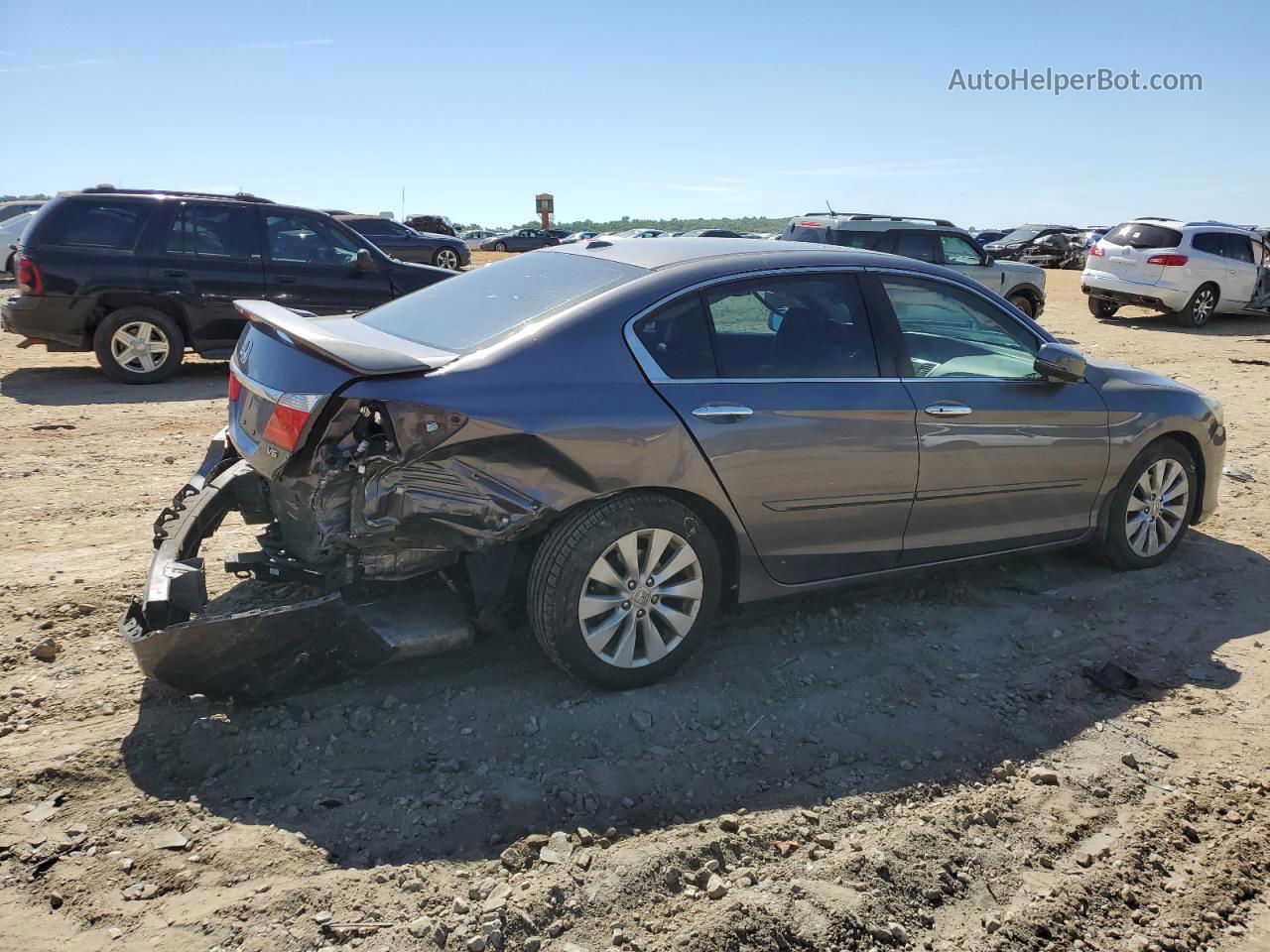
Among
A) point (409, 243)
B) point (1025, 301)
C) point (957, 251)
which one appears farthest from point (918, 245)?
point (409, 243)

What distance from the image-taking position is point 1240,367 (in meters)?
12.8

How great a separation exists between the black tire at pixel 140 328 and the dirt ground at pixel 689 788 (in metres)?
5.41

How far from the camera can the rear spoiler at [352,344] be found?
337cm

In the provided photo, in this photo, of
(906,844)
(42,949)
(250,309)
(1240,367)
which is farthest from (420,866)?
(1240,367)

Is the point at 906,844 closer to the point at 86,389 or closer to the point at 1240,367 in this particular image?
the point at 86,389

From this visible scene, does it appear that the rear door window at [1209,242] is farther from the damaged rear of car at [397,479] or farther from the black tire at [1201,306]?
the damaged rear of car at [397,479]

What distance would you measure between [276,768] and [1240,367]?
43.3ft

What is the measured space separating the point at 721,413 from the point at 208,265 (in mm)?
7832

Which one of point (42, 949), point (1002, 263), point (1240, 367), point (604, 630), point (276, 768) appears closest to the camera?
point (42, 949)

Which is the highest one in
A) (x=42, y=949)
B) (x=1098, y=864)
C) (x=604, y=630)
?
(x=604, y=630)

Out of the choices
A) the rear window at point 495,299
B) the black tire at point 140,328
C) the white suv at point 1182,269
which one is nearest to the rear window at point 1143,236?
the white suv at point 1182,269

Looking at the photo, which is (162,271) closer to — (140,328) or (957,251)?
(140,328)

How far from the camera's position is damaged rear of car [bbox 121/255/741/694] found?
3.38 m

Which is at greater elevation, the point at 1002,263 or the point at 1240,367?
the point at 1002,263
